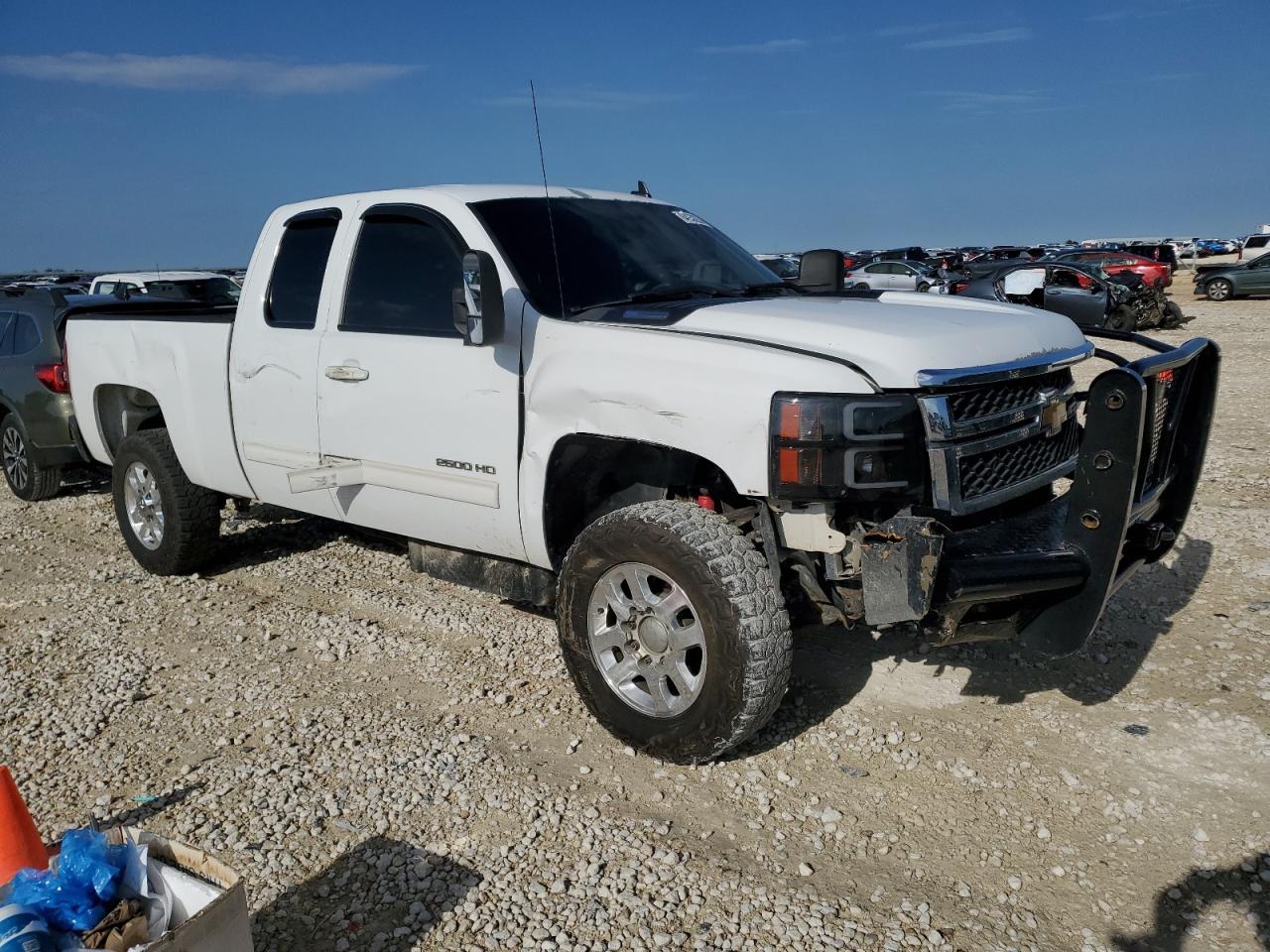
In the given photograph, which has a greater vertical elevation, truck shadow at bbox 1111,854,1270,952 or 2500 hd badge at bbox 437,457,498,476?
2500 hd badge at bbox 437,457,498,476

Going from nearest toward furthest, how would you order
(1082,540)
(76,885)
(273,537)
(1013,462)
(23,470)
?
1. (76,885)
2. (1082,540)
3. (1013,462)
4. (273,537)
5. (23,470)

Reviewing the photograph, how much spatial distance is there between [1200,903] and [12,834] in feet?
11.3

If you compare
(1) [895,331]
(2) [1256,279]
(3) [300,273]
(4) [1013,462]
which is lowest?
(2) [1256,279]

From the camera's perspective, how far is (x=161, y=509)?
6.00m

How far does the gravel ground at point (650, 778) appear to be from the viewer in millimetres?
2906

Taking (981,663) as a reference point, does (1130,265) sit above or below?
above

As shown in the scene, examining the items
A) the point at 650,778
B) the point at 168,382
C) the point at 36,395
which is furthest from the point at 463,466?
the point at 36,395

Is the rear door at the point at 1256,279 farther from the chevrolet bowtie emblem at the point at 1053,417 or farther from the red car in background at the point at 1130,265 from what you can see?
the chevrolet bowtie emblem at the point at 1053,417

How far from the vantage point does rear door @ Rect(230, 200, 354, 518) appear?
15.9ft

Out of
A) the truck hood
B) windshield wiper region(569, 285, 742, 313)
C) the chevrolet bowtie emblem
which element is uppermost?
windshield wiper region(569, 285, 742, 313)

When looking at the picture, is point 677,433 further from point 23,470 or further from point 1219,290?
point 1219,290

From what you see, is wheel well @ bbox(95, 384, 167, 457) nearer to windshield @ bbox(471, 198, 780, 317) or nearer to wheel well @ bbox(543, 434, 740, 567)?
windshield @ bbox(471, 198, 780, 317)

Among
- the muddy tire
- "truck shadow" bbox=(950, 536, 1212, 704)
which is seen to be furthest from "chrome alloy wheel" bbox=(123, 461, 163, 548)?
"truck shadow" bbox=(950, 536, 1212, 704)

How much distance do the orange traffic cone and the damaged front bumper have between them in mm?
2580
